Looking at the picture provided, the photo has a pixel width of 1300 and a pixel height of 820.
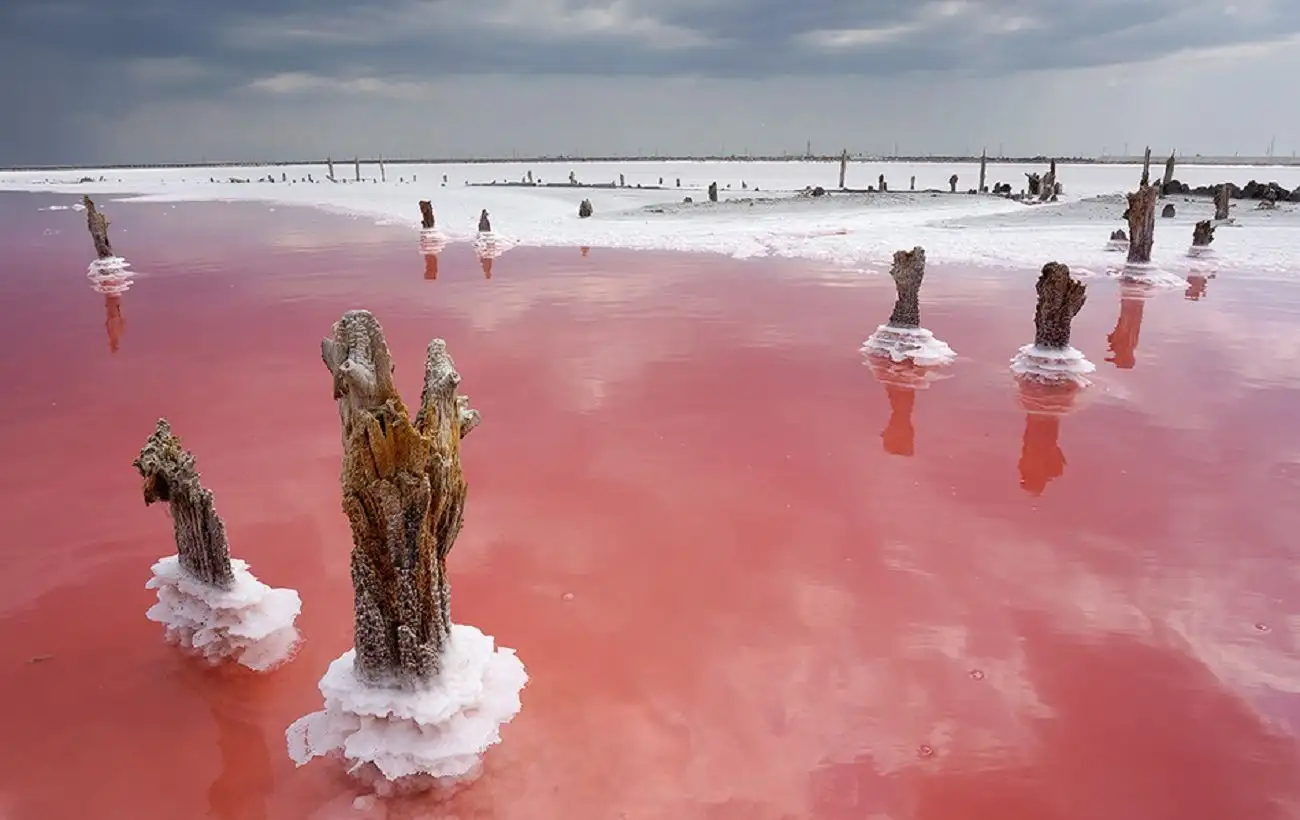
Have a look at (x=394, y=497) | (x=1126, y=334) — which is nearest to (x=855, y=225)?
(x=1126, y=334)

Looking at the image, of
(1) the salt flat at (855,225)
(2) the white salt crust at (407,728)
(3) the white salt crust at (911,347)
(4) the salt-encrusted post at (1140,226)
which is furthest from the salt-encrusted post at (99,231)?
(4) the salt-encrusted post at (1140,226)

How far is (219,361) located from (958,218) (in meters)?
32.3

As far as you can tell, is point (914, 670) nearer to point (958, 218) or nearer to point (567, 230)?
point (567, 230)

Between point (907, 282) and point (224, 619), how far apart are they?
1077 cm

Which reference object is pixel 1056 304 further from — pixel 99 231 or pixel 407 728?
pixel 99 231

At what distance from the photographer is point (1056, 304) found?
11617 mm

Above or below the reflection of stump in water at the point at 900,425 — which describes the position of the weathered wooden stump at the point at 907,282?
above

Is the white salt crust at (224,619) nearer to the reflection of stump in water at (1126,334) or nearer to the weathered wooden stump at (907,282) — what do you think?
the weathered wooden stump at (907,282)

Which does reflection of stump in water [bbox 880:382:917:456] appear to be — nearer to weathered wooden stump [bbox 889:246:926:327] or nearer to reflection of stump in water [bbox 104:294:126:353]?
weathered wooden stump [bbox 889:246:926:327]

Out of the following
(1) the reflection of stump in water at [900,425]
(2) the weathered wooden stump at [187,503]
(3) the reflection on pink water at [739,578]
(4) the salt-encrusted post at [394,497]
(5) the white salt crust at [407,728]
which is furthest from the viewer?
(1) the reflection of stump in water at [900,425]

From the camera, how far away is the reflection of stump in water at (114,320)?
1435 centimetres

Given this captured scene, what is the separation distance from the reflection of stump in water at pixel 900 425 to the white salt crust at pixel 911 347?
122cm

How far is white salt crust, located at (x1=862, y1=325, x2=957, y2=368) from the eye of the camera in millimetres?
12617

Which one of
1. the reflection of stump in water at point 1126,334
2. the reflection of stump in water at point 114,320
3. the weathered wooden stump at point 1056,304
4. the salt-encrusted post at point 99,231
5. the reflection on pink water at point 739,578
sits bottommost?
the reflection on pink water at point 739,578
